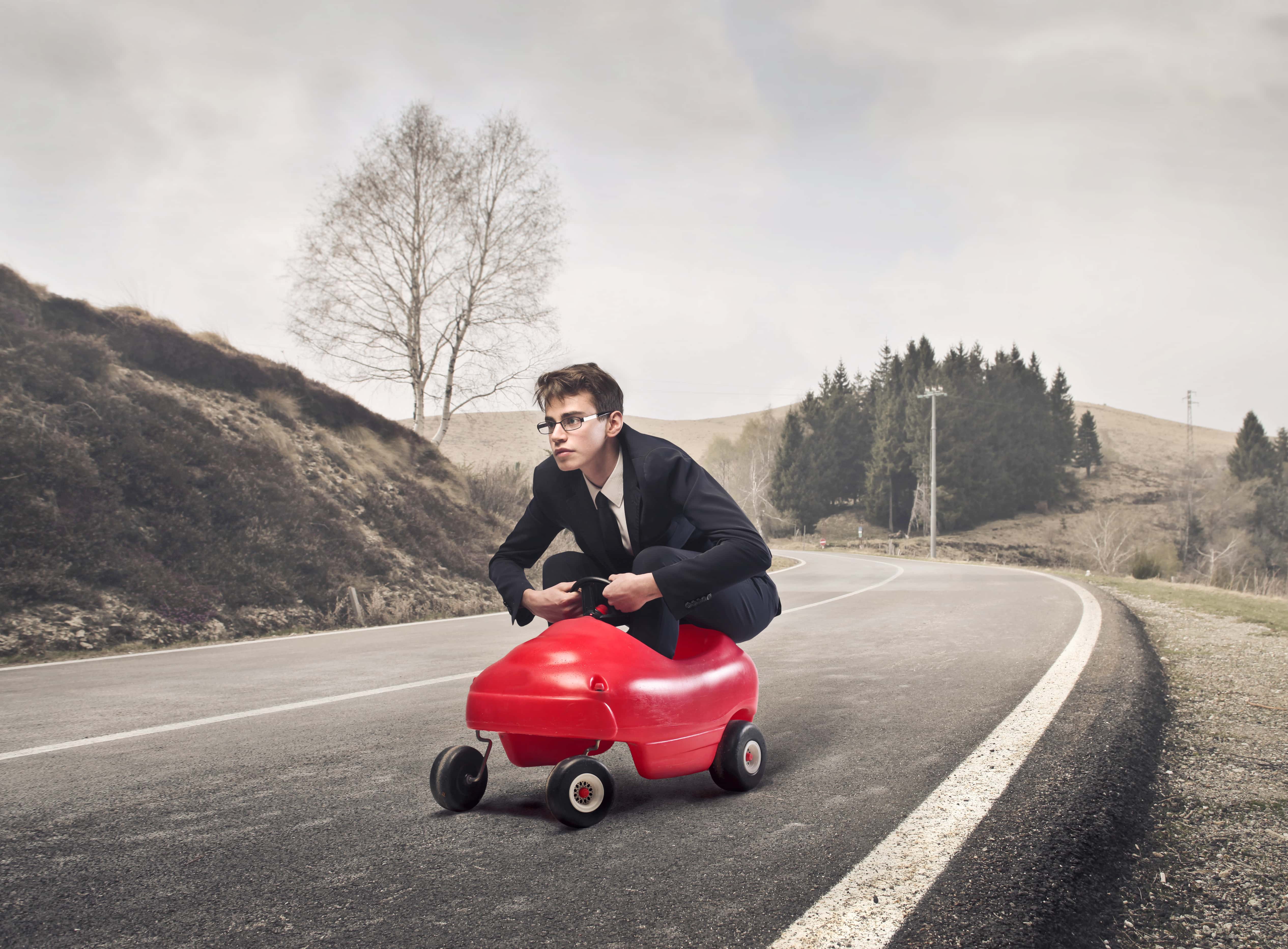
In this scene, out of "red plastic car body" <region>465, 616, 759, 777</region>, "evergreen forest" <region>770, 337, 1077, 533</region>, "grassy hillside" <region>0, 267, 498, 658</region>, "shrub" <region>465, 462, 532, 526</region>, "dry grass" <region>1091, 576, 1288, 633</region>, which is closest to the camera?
"red plastic car body" <region>465, 616, 759, 777</region>

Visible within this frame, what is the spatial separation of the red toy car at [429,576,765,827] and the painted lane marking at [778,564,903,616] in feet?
15.3

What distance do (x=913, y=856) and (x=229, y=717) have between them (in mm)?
3956

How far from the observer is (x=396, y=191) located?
79.6ft

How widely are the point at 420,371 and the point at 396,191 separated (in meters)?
5.22

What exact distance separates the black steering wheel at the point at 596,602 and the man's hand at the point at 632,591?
110 millimetres

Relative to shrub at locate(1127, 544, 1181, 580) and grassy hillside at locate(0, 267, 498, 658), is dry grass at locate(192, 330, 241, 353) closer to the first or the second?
grassy hillside at locate(0, 267, 498, 658)

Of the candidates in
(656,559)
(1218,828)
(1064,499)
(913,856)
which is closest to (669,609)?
(656,559)

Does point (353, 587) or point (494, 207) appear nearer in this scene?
point (353, 587)

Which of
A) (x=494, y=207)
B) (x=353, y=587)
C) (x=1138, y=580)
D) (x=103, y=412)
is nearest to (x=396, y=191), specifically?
(x=494, y=207)

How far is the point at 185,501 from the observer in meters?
12.4

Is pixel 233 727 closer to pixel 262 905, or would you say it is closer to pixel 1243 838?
pixel 262 905

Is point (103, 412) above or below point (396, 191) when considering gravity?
below

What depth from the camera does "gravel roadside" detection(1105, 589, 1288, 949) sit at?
1.92 m

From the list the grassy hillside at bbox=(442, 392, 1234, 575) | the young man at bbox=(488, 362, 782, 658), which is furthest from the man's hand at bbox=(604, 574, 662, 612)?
the grassy hillside at bbox=(442, 392, 1234, 575)
